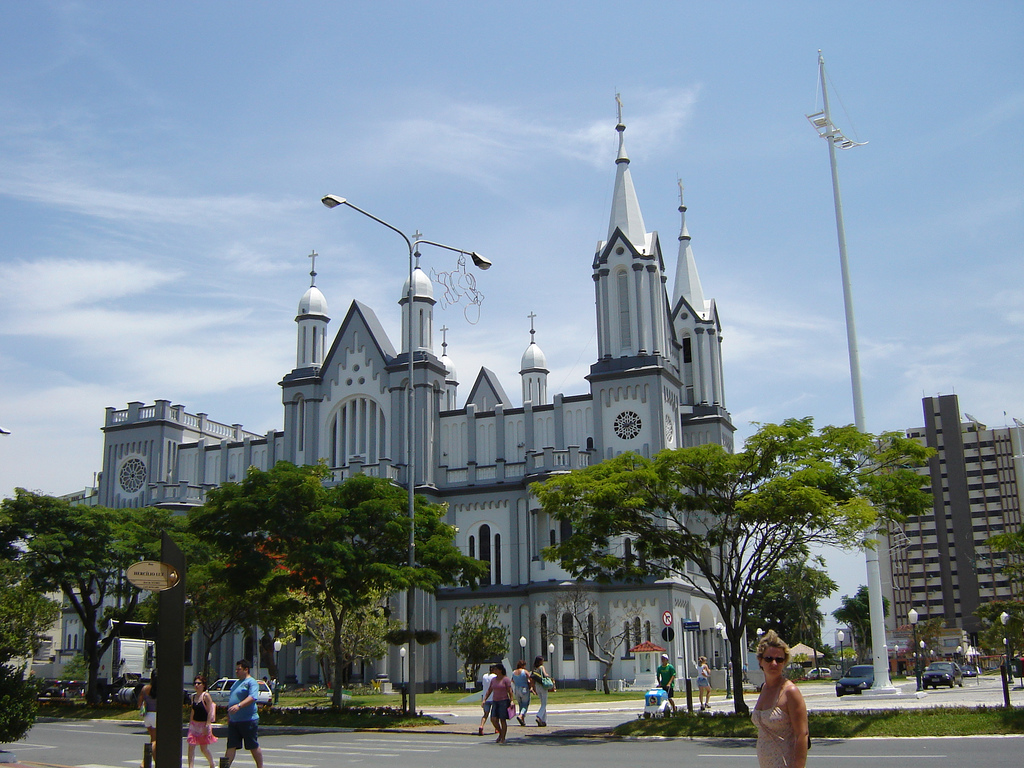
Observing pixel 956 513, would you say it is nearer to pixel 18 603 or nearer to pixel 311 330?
pixel 311 330

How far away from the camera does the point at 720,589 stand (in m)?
27.0

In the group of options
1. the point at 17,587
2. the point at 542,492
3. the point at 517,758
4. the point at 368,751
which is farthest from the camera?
the point at 17,587

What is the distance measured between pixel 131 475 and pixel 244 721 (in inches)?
2240

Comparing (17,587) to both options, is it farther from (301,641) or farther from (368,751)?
(368,751)

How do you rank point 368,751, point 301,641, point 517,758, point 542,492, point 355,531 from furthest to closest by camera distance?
1. point 301,641
2. point 355,531
3. point 542,492
4. point 368,751
5. point 517,758

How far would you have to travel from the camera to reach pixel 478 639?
177 feet

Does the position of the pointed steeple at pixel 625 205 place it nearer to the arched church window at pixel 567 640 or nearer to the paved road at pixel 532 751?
the arched church window at pixel 567 640

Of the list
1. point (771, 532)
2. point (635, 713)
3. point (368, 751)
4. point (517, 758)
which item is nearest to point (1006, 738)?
point (771, 532)

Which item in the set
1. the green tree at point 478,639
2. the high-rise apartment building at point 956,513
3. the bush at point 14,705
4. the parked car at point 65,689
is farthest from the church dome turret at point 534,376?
the high-rise apartment building at point 956,513

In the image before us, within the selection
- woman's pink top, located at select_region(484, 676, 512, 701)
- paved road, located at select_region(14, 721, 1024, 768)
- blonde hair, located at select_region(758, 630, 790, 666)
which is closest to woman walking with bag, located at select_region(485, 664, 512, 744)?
woman's pink top, located at select_region(484, 676, 512, 701)

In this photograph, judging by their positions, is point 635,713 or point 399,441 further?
point 399,441

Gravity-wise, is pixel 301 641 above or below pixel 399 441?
below

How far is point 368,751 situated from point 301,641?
127 feet

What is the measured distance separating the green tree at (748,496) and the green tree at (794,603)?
5831cm
